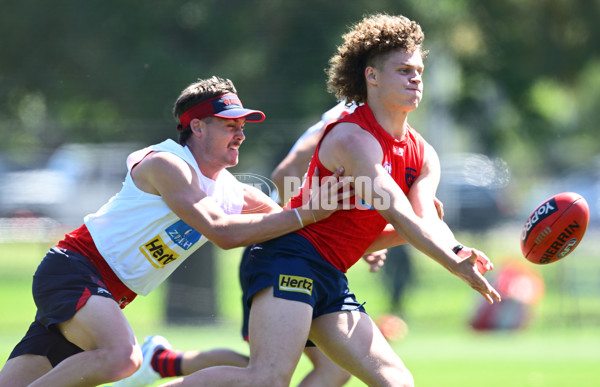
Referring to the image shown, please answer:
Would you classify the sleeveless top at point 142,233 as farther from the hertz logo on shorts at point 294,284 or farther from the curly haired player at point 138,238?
the hertz logo on shorts at point 294,284

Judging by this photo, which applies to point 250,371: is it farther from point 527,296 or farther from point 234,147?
point 527,296

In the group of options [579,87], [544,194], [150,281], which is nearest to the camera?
[150,281]

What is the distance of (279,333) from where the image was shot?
3.73 m

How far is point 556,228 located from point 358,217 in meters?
1.00

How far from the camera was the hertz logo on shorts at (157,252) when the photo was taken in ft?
13.6

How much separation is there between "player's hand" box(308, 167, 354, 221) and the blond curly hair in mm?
508

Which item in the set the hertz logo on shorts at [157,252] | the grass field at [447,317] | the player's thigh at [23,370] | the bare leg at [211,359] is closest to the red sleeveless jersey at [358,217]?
the hertz logo on shorts at [157,252]

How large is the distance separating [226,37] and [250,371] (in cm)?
764

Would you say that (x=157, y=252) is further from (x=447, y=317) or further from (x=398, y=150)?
(x=447, y=317)

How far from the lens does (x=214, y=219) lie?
3994 millimetres

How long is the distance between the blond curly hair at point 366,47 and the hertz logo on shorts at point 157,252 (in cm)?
111

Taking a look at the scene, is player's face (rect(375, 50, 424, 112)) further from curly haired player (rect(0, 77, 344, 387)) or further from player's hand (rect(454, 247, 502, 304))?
player's hand (rect(454, 247, 502, 304))

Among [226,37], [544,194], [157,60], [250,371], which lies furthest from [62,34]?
[250,371]

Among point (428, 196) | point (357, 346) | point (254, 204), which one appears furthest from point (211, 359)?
point (428, 196)
